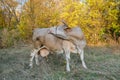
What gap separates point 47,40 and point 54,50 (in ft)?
1.30

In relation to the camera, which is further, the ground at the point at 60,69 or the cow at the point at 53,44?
the cow at the point at 53,44

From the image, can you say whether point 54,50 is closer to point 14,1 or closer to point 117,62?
point 117,62

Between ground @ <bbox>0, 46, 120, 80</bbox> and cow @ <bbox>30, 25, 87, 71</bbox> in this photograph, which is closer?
ground @ <bbox>0, 46, 120, 80</bbox>

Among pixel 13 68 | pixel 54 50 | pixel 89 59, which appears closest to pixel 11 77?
pixel 13 68

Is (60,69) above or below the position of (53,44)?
below

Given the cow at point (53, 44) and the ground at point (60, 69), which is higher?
the cow at point (53, 44)

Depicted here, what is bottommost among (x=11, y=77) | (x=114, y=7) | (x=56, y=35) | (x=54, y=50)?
(x=11, y=77)

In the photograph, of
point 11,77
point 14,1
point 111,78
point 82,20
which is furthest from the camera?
point 14,1

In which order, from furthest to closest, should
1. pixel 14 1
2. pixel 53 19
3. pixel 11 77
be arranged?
pixel 14 1
pixel 53 19
pixel 11 77

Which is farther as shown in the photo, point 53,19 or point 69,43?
point 53,19

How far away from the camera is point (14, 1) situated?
19562 millimetres

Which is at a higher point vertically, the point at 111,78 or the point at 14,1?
the point at 14,1

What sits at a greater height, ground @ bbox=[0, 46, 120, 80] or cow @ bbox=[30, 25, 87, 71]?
cow @ bbox=[30, 25, 87, 71]

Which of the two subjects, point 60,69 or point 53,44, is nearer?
point 60,69
